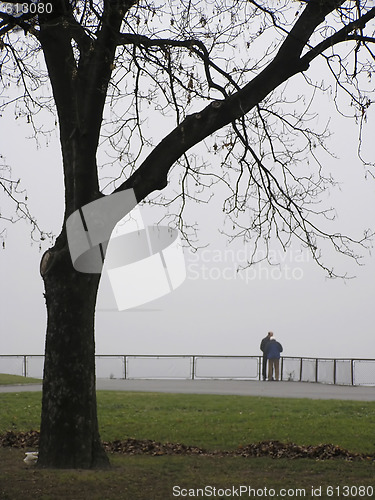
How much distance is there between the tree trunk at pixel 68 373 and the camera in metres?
10.9

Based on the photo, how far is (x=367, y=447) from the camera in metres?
14.0

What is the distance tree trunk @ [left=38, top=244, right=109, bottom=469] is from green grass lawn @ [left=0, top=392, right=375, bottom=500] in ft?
1.32

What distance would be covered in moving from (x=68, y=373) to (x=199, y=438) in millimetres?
4743

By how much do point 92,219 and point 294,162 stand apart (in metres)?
4.63

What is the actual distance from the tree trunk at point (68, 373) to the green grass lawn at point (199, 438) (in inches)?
15.8

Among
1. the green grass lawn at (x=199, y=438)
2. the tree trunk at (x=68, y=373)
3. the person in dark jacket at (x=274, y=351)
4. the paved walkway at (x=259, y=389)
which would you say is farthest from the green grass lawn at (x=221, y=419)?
the person in dark jacket at (x=274, y=351)

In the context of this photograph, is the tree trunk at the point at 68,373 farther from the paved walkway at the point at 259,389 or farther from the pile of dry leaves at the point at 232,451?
the paved walkway at the point at 259,389

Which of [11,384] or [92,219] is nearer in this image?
[92,219]

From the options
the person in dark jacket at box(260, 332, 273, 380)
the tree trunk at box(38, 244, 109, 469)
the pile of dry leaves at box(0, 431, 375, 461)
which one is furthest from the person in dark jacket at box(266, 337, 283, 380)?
the tree trunk at box(38, 244, 109, 469)

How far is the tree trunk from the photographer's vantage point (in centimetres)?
1085

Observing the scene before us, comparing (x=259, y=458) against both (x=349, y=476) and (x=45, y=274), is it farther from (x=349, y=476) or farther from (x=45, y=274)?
(x=45, y=274)

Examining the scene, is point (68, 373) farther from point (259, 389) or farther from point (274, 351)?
point (274, 351)

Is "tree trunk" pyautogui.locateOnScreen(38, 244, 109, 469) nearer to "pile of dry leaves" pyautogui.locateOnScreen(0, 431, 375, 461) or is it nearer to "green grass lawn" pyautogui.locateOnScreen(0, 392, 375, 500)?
"green grass lawn" pyautogui.locateOnScreen(0, 392, 375, 500)

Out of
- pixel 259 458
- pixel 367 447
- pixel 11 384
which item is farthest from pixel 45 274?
pixel 11 384
